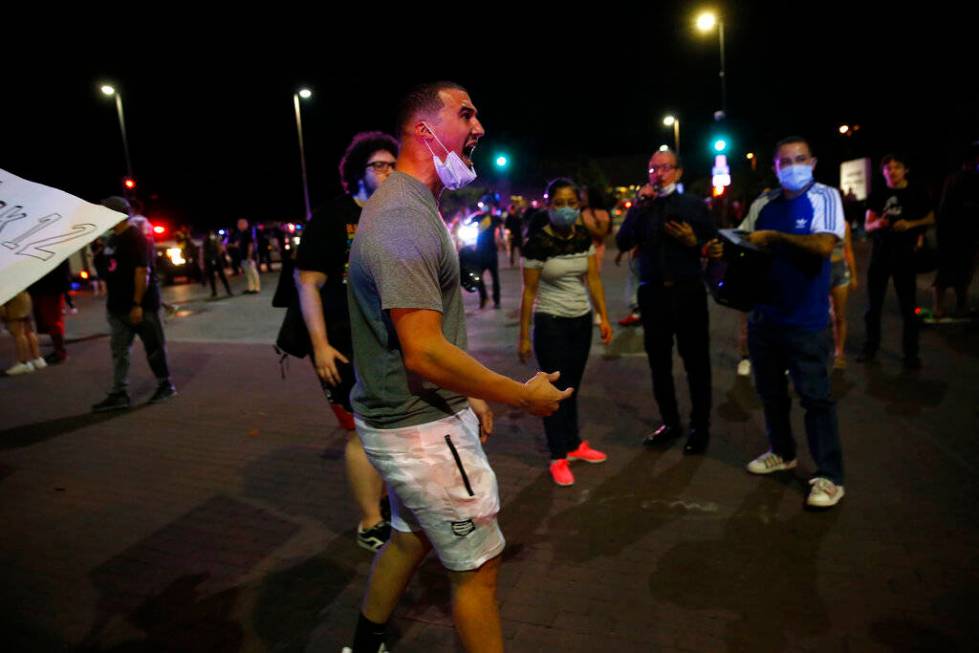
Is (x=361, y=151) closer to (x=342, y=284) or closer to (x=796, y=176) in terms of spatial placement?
(x=342, y=284)

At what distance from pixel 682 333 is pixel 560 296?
37.0 inches

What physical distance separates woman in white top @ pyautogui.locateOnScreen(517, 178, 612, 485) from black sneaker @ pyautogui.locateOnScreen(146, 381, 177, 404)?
4499mm

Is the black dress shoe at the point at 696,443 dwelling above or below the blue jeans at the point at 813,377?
below

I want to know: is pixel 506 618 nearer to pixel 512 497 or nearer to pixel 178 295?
pixel 512 497

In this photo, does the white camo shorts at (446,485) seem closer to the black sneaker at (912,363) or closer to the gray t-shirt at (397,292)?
the gray t-shirt at (397,292)

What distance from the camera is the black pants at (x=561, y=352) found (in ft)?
14.2

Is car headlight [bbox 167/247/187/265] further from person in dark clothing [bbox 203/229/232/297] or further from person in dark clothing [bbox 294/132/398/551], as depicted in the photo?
person in dark clothing [bbox 294/132/398/551]

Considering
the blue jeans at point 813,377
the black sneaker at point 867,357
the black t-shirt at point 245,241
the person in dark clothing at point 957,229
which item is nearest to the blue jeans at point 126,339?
the blue jeans at point 813,377

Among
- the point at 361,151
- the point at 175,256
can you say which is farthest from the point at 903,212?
the point at 175,256

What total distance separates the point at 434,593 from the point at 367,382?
1475mm

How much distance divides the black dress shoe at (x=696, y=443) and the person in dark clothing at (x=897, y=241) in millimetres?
3008

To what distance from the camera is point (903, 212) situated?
6.55m

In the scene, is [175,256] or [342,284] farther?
[175,256]

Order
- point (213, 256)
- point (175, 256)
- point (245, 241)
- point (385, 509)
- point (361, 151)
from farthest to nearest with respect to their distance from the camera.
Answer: point (175, 256), point (245, 241), point (213, 256), point (385, 509), point (361, 151)
